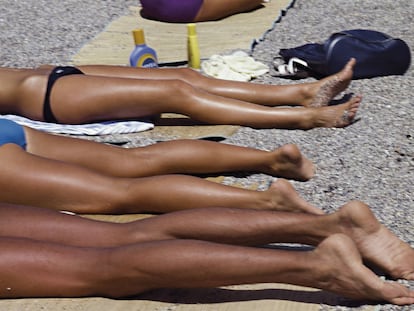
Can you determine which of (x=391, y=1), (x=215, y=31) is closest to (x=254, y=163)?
(x=215, y=31)

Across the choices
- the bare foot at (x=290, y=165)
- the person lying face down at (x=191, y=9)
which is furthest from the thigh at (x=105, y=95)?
the person lying face down at (x=191, y=9)

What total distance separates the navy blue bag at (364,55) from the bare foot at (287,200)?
5.90ft

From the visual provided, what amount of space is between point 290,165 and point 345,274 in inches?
39.7

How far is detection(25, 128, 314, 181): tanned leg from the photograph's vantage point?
3209mm

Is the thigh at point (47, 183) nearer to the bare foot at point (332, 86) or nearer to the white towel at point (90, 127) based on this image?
the white towel at point (90, 127)

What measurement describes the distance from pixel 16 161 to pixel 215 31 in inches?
122

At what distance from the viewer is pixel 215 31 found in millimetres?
5785

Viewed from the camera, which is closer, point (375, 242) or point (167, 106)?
point (375, 242)

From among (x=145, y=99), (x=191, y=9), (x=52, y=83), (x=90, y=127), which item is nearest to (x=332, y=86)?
(x=145, y=99)

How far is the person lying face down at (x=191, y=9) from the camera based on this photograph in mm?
5980

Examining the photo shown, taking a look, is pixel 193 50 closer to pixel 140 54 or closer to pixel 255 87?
pixel 140 54

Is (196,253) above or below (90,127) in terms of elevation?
above

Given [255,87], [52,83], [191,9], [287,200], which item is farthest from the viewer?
[191,9]

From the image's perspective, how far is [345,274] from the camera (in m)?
2.36
